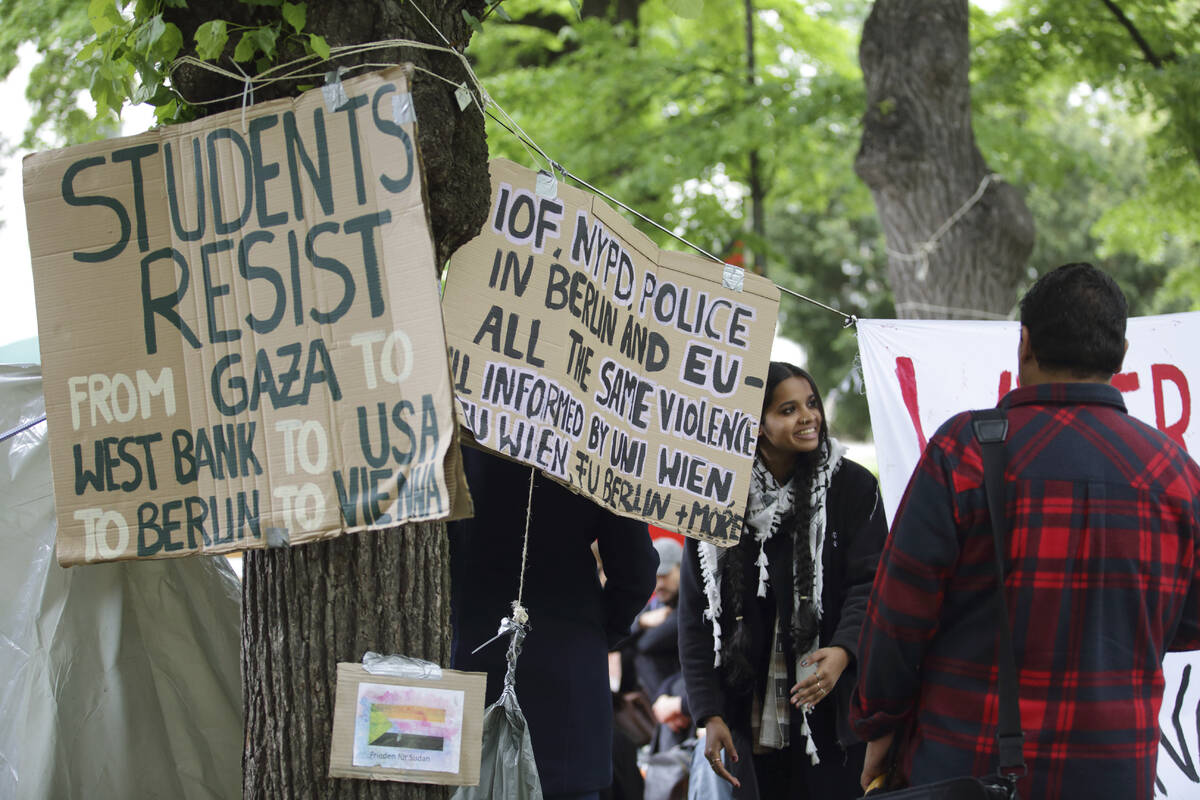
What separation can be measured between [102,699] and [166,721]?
0.21 m

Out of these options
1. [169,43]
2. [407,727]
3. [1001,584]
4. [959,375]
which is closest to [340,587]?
[407,727]

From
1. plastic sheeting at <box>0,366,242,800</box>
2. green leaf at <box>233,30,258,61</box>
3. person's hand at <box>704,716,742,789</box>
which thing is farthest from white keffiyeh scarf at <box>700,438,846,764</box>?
green leaf at <box>233,30,258,61</box>

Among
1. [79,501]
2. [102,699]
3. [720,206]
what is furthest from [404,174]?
[720,206]

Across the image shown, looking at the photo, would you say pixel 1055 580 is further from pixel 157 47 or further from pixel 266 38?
pixel 157 47

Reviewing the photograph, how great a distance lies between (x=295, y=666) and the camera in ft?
8.75

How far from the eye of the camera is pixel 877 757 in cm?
269

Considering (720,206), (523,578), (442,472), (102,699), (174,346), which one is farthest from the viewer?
(720,206)

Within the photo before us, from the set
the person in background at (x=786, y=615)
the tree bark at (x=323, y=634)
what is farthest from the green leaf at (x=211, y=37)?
the person in background at (x=786, y=615)

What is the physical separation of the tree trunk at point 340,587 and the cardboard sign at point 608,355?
37 centimetres

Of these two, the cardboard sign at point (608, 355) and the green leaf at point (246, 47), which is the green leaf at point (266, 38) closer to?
the green leaf at point (246, 47)

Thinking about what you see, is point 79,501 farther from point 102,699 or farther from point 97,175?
point 102,699

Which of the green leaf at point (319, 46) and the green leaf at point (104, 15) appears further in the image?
the green leaf at point (104, 15)

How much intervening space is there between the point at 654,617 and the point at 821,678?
2.76 m

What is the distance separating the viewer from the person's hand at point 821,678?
11.1 ft
